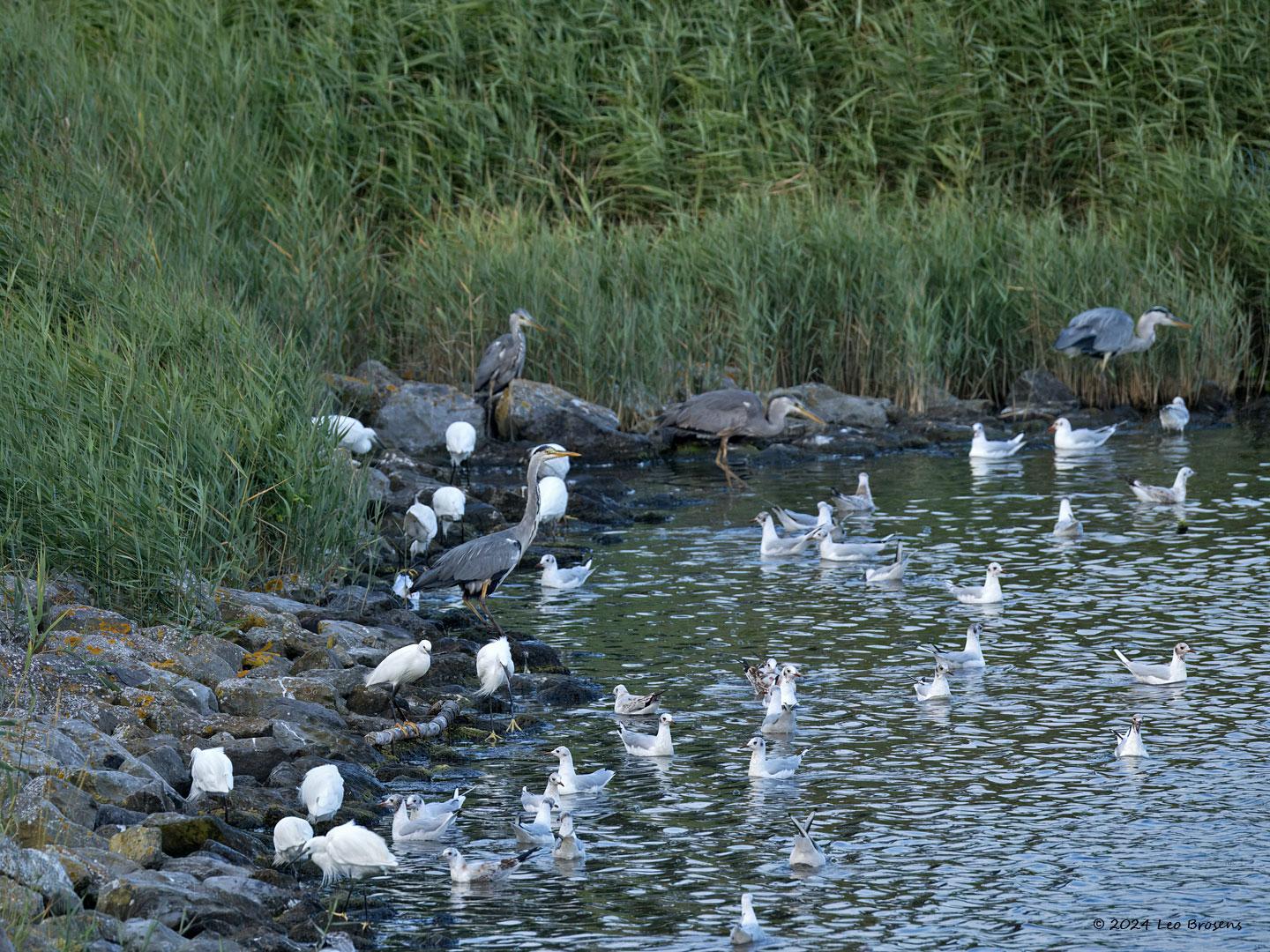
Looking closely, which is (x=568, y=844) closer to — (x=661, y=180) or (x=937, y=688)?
(x=937, y=688)

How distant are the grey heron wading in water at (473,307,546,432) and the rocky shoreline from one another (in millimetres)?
Result: 3750

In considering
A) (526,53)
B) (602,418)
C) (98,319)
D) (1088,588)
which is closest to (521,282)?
(602,418)

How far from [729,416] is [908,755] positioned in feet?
28.3

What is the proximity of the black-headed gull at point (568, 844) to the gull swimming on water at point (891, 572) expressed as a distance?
5.92m

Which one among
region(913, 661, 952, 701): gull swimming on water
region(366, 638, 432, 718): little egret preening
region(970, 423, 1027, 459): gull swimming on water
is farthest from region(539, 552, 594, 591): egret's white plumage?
region(970, 423, 1027, 459): gull swimming on water

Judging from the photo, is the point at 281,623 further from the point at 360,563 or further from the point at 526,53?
the point at 526,53

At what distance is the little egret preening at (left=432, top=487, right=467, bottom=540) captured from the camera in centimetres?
1402

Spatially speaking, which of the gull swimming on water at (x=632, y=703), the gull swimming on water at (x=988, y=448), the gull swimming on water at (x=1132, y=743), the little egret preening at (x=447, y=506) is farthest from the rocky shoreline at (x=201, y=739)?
the gull swimming on water at (x=988, y=448)

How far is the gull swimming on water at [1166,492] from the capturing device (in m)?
15.4

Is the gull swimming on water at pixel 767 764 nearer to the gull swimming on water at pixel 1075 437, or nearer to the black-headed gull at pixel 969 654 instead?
the black-headed gull at pixel 969 654

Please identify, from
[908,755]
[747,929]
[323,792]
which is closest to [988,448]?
[908,755]

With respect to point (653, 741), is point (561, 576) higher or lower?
lower

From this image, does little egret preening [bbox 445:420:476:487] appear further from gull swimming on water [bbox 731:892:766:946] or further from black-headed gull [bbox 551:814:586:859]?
gull swimming on water [bbox 731:892:766:946]

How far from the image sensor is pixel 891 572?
13039 millimetres
